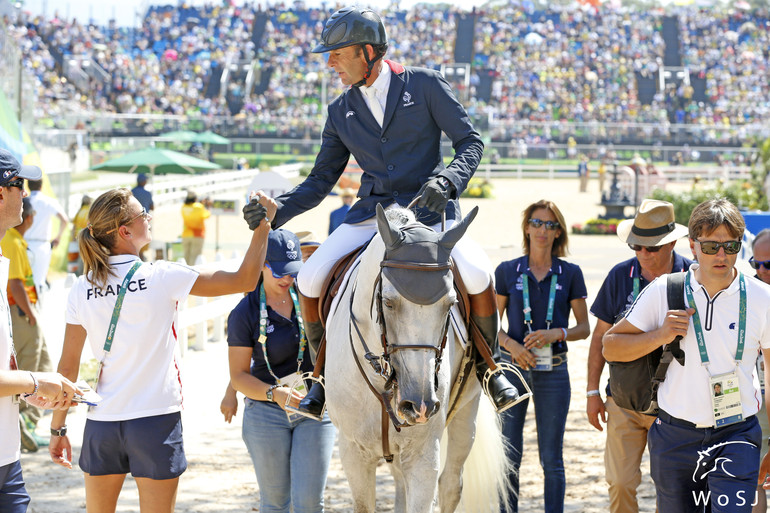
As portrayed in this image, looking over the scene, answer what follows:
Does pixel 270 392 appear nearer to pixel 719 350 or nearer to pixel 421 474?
pixel 421 474

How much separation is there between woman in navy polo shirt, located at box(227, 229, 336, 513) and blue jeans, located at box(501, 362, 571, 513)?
1599mm

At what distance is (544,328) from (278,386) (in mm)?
2201

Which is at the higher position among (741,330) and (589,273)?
(741,330)

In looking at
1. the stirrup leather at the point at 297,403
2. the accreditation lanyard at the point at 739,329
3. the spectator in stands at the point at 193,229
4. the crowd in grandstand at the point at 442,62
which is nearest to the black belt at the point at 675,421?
the accreditation lanyard at the point at 739,329

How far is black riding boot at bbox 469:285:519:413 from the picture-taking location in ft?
15.3

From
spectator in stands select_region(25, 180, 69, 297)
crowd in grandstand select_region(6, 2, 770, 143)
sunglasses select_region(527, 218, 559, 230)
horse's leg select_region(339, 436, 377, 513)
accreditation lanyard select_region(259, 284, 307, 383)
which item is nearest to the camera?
horse's leg select_region(339, 436, 377, 513)

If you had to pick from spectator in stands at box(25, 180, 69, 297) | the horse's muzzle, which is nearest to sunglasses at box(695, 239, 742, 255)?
the horse's muzzle

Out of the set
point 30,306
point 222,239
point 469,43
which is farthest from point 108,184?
point 469,43

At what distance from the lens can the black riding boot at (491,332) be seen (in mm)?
4648

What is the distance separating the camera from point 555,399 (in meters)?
6.02

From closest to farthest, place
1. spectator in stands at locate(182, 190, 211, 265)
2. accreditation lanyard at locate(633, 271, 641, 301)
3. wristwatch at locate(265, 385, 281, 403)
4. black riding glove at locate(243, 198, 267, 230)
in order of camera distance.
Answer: black riding glove at locate(243, 198, 267, 230)
wristwatch at locate(265, 385, 281, 403)
accreditation lanyard at locate(633, 271, 641, 301)
spectator in stands at locate(182, 190, 211, 265)

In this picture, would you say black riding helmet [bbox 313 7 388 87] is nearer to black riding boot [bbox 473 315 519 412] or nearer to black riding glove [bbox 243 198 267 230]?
black riding glove [bbox 243 198 267 230]

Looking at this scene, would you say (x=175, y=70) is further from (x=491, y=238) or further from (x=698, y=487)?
(x=698, y=487)

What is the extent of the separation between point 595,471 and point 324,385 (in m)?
3.65
